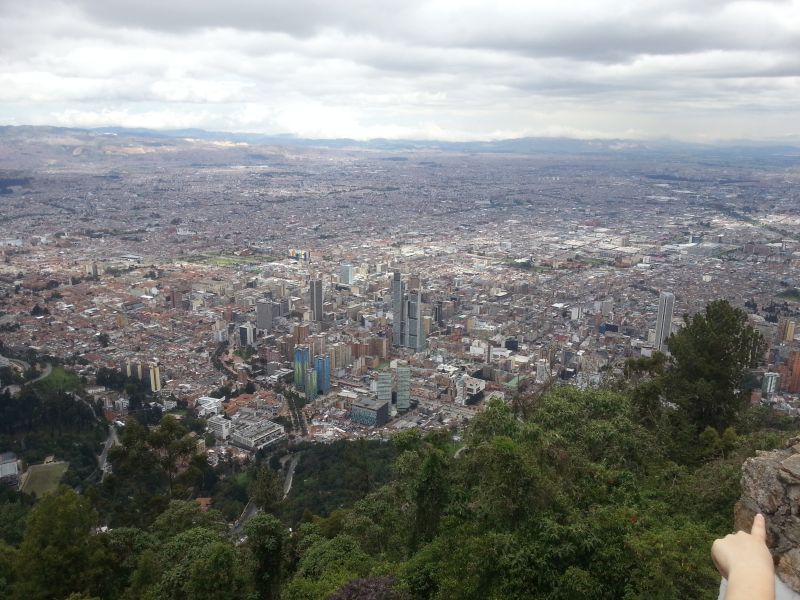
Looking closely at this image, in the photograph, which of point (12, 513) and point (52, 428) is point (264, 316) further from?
point (12, 513)

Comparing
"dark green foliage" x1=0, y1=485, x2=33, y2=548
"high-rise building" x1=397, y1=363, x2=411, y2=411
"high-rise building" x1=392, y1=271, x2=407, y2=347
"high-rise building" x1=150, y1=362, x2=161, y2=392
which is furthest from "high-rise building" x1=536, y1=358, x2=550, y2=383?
"dark green foliage" x1=0, y1=485, x2=33, y2=548

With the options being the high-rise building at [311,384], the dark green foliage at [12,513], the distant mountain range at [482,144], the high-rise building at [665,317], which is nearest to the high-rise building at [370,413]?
the high-rise building at [311,384]

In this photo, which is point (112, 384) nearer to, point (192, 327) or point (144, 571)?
point (192, 327)

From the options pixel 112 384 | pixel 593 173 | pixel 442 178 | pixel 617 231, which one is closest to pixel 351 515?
pixel 112 384

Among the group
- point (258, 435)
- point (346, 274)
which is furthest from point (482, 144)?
point (258, 435)

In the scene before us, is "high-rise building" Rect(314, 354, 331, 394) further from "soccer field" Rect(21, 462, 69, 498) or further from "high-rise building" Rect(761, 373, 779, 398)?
"high-rise building" Rect(761, 373, 779, 398)

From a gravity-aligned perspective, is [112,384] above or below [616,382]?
below
